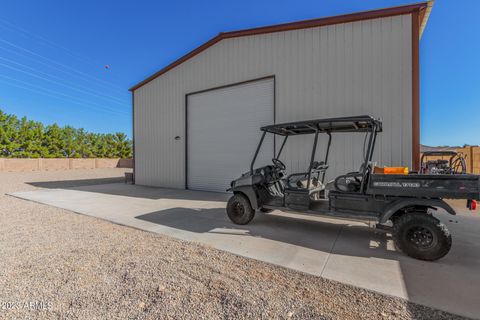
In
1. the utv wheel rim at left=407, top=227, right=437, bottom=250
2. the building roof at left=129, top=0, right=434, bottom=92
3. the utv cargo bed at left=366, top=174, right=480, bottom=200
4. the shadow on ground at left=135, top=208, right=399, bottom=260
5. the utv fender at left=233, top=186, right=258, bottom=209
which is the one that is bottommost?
the shadow on ground at left=135, top=208, right=399, bottom=260

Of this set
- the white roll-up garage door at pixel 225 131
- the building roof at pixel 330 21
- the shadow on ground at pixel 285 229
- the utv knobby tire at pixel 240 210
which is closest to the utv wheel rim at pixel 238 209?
the utv knobby tire at pixel 240 210

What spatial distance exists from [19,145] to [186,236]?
89.5ft

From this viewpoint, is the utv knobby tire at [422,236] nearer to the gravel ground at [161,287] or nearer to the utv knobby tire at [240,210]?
the gravel ground at [161,287]

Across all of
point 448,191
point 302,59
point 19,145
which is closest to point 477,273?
point 448,191

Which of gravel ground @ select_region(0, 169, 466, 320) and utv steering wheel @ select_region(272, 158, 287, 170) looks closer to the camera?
gravel ground @ select_region(0, 169, 466, 320)

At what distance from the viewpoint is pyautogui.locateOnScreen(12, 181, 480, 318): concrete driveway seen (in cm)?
231

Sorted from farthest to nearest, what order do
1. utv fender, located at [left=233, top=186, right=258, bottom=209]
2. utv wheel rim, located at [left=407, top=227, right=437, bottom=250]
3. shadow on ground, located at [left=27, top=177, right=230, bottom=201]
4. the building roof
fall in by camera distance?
shadow on ground, located at [left=27, top=177, right=230, bottom=201] → the building roof → utv fender, located at [left=233, top=186, right=258, bottom=209] → utv wheel rim, located at [left=407, top=227, right=437, bottom=250]

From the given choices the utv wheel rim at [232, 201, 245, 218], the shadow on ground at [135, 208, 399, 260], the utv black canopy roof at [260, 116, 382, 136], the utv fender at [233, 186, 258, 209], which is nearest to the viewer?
the shadow on ground at [135, 208, 399, 260]

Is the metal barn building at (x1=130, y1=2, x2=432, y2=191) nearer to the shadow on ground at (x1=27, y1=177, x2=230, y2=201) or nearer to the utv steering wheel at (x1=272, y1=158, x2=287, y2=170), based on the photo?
the shadow on ground at (x1=27, y1=177, x2=230, y2=201)

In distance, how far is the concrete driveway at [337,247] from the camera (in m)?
2.31

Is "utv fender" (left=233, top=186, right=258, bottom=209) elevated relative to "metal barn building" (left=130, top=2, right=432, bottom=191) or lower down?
lower down

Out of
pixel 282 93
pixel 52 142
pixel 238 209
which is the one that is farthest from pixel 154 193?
pixel 52 142

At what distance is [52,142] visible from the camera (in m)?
24.4

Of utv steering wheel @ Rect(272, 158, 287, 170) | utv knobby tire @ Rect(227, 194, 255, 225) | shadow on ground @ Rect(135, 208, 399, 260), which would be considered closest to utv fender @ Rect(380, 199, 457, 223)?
shadow on ground @ Rect(135, 208, 399, 260)
